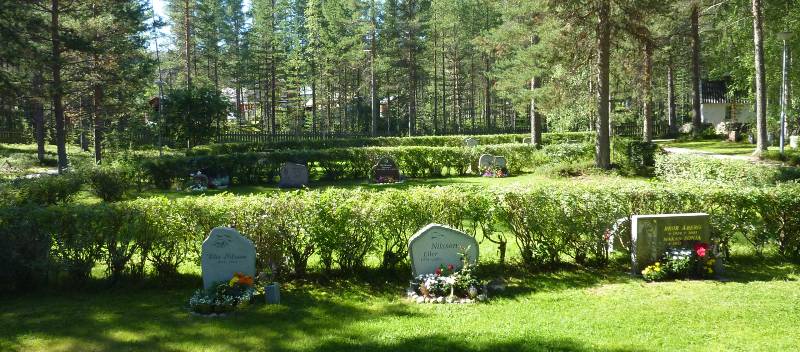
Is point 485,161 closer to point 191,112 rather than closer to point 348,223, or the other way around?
point 348,223

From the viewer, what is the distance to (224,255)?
710 centimetres


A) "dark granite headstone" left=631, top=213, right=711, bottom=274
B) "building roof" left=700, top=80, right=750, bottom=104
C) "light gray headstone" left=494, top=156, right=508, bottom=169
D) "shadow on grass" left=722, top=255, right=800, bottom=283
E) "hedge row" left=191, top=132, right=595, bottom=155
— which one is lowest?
"shadow on grass" left=722, top=255, right=800, bottom=283

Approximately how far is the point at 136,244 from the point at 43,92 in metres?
16.2

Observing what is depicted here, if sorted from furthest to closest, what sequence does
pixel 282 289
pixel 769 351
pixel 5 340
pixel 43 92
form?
pixel 43 92
pixel 282 289
pixel 5 340
pixel 769 351

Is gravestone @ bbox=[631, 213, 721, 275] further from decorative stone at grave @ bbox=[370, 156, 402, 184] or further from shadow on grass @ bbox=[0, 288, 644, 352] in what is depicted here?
decorative stone at grave @ bbox=[370, 156, 402, 184]

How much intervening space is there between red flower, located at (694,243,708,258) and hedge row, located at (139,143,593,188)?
1518 centimetres

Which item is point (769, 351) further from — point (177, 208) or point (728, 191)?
point (177, 208)

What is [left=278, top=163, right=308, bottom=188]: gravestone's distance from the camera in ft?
66.3

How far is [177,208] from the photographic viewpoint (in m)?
7.74

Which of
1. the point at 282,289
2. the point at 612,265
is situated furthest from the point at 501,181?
the point at 282,289

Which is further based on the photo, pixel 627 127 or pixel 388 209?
pixel 627 127

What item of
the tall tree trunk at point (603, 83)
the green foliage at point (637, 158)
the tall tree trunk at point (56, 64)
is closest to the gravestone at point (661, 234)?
the green foliage at point (637, 158)

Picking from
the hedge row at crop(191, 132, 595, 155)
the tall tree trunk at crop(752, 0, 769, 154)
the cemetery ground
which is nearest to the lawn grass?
the tall tree trunk at crop(752, 0, 769, 154)

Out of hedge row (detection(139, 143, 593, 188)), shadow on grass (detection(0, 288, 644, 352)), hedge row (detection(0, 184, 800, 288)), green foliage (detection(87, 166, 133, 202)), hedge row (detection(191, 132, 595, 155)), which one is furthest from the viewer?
hedge row (detection(191, 132, 595, 155))
